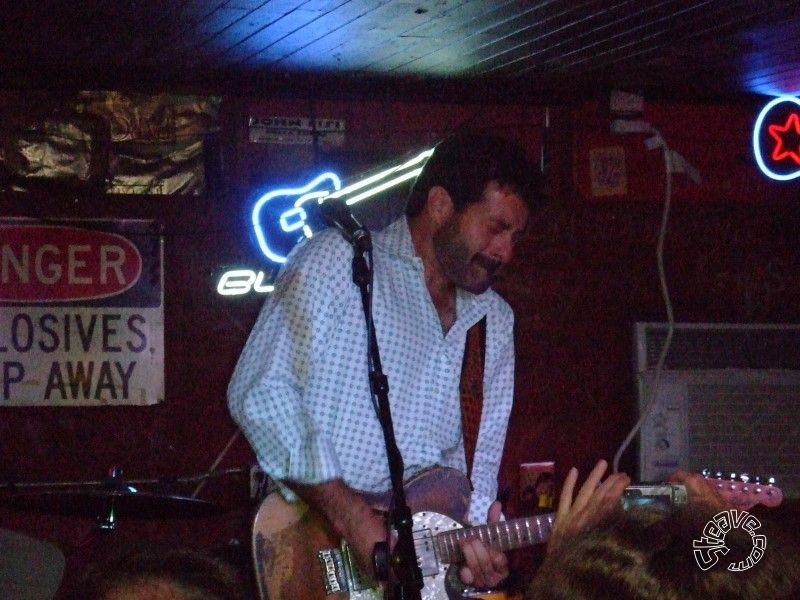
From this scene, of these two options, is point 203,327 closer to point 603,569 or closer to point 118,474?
point 118,474

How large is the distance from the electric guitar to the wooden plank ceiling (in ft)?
5.77

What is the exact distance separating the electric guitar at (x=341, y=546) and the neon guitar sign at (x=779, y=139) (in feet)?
10.7

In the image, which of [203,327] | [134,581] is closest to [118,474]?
[203,327]

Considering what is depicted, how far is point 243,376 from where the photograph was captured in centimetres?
328

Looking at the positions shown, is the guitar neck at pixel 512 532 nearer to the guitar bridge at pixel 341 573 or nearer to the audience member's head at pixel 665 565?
the guitar bridge at pixel 341 573

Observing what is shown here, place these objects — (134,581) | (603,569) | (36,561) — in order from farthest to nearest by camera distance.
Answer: (36,561), (134,581), (603,569)

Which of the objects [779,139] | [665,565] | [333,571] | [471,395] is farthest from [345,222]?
[779,139]

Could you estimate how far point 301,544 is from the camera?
10.7 feet

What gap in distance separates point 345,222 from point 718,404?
3.21 metres

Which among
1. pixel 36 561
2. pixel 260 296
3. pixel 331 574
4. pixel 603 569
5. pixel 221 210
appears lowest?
pixel 331 574

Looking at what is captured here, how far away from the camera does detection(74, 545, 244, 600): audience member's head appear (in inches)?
64.2

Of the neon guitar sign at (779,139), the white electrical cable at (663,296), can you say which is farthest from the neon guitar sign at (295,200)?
the neon guitar sign at (779,139)

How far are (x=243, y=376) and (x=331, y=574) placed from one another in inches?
23.9

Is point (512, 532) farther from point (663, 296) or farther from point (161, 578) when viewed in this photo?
point (663, 296)
